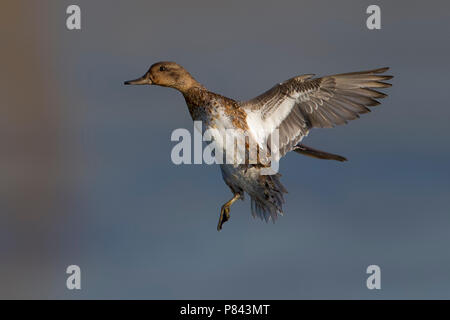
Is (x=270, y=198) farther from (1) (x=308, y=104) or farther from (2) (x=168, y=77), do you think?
(2) (x=168, y=77)

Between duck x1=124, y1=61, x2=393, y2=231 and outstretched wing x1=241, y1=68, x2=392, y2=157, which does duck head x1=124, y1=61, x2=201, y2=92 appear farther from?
outstretched wing x1=241, y1=68, x2=392, y2=157

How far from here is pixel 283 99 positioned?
9.78 ft

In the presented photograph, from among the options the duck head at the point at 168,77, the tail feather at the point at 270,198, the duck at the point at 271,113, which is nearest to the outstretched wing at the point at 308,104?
the duck at the point at 271,113

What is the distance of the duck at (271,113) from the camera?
112 inches

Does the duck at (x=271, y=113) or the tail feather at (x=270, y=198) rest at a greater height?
the duck at (x=271, y=113)

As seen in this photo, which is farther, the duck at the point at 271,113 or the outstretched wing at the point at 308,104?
the outstretched wing at the point at 308,104

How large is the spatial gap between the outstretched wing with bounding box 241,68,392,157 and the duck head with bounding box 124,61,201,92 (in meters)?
0.23

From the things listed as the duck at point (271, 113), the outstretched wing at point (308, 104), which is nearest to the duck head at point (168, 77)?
the duck at point (271, 113)

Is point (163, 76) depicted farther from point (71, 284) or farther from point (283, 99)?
point (71, 284)

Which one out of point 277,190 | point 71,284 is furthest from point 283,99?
point 71,284

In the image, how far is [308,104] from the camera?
304 centimetres

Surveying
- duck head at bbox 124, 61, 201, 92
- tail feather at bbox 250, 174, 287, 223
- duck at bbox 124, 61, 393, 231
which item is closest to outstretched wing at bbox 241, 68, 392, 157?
duck at bbox 124, 61, 393, 231

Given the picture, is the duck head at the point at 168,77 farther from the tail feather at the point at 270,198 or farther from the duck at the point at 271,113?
the tail feather at the point at 270,198

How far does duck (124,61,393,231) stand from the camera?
9.33ft
